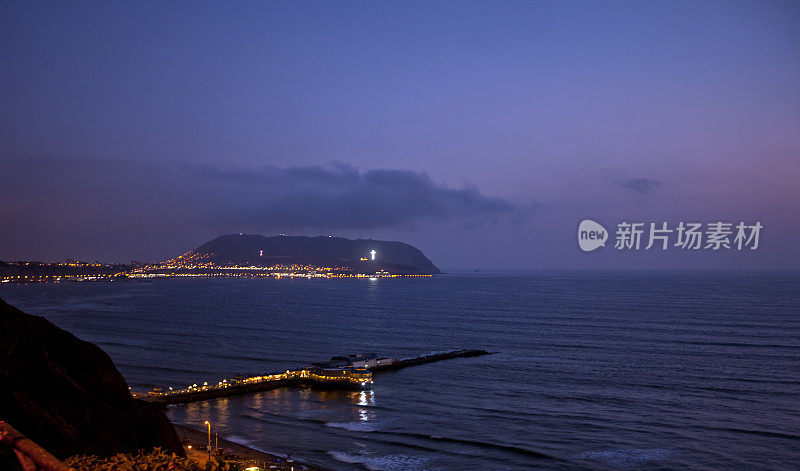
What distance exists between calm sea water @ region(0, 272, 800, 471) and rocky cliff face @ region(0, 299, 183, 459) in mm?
9984

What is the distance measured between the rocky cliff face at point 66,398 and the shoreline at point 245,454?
3.96m

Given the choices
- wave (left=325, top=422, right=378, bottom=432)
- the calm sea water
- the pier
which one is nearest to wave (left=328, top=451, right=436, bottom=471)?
the calm sea water

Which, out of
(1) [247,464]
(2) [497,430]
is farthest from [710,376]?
(1) [247,464]

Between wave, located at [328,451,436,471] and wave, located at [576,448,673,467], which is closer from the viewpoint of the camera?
wave, located at [328,451,436,471]

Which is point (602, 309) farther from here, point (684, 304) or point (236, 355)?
point (236, 355)

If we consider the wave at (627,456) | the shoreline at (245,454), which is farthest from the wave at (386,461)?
the wave at (627,456)

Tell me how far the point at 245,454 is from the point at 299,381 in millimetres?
19876

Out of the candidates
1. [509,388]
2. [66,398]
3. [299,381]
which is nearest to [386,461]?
[66,398]

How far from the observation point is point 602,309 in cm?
11144

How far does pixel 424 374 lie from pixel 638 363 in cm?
2270

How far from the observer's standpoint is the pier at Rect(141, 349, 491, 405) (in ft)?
136

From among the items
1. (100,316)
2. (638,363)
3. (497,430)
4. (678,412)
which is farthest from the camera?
(100,316)

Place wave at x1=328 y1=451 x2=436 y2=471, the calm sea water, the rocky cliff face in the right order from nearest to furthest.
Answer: the rocky cliff face < wave at x1=328 y1=451 x2=436 y2=471 < the calm sea water

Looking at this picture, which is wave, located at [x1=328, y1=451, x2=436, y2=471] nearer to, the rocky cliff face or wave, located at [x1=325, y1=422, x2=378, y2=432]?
wave, located at [x1=325, y1=422, x2=378, y2=432]
